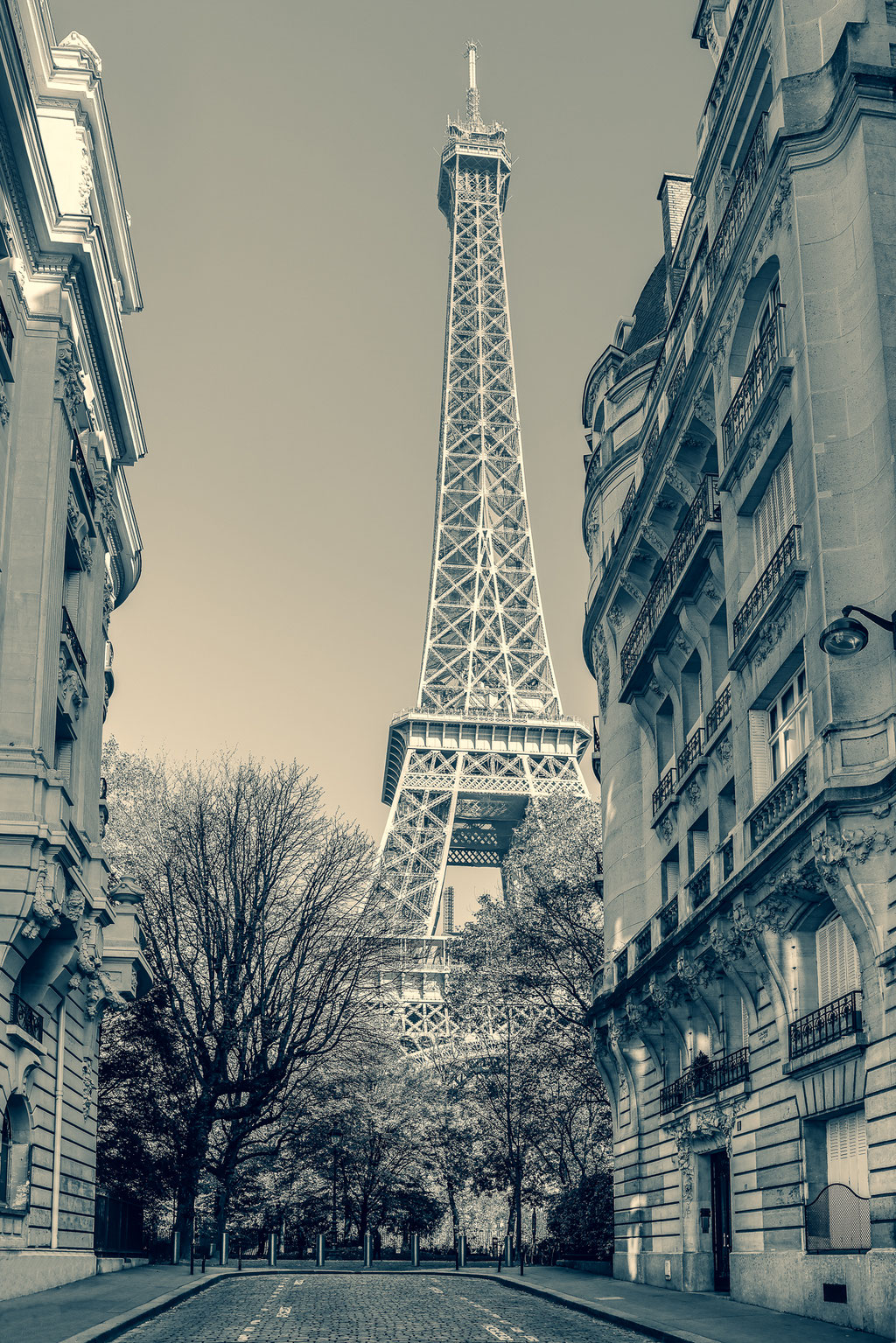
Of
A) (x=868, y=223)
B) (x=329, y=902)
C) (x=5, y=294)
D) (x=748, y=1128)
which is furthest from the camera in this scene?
(x=329, y=902)

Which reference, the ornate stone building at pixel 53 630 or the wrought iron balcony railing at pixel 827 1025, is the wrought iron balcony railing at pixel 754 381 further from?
the ornate stone building at pixel 53 630

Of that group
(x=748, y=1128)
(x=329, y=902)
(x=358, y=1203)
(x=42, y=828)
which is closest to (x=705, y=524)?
(x=748, y=1128)

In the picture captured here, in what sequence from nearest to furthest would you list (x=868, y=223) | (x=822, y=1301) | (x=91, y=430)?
(x=822, y=1301) < (x=868, y=223) < (x=91, y=430)

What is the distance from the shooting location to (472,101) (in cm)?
15262

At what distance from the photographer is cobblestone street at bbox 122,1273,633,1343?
56.3 ft

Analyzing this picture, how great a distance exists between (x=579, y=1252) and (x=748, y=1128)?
804 inches

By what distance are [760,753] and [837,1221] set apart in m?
7.02

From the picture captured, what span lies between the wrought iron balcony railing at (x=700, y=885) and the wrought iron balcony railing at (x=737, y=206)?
10.2 metres

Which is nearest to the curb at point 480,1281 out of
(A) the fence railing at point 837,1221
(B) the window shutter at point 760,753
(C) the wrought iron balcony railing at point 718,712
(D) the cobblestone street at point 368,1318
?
(D) the cobblestone street at point 368,1318

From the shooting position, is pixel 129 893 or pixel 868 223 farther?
pixel 129 893

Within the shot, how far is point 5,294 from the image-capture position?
24656 mm

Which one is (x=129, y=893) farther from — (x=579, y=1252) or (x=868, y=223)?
(x=868, y=223)

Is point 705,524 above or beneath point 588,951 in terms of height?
above

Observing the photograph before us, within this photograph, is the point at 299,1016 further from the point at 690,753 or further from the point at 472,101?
the point at 472,101
